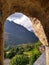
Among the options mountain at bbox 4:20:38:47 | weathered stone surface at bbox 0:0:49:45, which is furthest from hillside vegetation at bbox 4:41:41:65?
weathered stone surface at bbox 0:0:49:45

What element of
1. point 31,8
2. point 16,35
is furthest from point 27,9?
Answer: point 16,35

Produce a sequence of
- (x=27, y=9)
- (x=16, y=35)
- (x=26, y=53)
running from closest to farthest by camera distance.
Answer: (x=27, y=9) → (x=26, y=53) → (x=16, y=35)

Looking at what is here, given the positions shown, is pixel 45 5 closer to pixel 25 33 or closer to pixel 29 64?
pixel 29 64

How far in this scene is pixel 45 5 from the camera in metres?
5.21

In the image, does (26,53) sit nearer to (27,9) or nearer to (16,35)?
(16,35)

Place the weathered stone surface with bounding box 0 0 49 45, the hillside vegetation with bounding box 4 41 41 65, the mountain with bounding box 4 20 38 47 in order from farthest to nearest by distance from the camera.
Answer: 1. the mountain with bounding box 4 20 38 47
2. the hillside vegetation with bounding box 4 41 41 65
3. the weathered stone surface with bounding box 0 0 49 45

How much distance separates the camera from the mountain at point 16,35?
3065 centimetres

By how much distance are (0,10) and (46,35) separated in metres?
2.32

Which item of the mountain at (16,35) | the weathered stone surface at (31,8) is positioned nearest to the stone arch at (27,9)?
the weathered stone surface at (31,8)

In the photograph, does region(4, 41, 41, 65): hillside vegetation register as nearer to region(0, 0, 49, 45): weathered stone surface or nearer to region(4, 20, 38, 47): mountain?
region(4, 20, 38, 47): mountain

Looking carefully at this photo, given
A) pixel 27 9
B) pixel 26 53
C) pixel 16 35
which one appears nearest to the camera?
pixel 27 9

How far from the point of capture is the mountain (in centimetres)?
3065

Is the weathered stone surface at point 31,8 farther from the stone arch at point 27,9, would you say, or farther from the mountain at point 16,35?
the mountain at point 16,35

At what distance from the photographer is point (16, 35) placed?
32844mm
